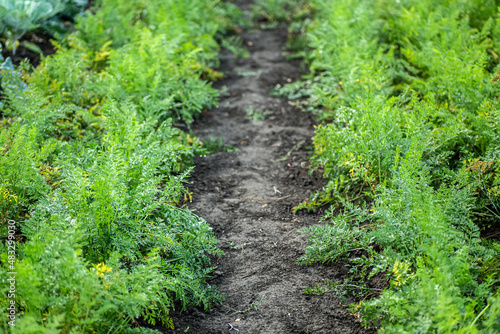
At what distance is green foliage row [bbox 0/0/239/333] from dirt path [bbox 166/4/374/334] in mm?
185

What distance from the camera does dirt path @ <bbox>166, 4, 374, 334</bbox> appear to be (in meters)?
2.75

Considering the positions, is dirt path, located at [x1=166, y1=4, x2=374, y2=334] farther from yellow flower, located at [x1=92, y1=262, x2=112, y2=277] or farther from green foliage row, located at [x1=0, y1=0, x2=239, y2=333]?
yellow flower, located at [x1=92, y1=262, x2=112, y2=277]

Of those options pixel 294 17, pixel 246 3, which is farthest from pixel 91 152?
pixel 246 3

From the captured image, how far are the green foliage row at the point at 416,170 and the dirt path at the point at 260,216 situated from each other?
201 millimetres

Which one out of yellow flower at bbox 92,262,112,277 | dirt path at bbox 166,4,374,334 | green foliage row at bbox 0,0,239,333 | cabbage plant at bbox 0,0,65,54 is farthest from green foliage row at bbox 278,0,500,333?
cabbage plant at bbox 0,0,65,54

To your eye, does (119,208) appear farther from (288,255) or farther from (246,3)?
(246,3)

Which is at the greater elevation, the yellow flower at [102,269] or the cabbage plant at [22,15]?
the cabbage plant at [22,15]

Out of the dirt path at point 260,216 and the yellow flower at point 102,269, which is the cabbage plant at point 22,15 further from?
the yellow flower at point 102,269

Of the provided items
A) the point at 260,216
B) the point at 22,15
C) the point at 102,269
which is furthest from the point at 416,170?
the point at 22,15

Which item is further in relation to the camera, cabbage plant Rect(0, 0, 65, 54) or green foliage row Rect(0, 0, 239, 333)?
cabbage plant Rect(0, 0, 65, 54)

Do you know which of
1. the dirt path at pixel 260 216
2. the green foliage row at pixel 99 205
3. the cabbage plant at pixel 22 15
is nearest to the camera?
the green foliage row at pixel 99 205

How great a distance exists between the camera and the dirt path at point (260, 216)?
9.03ft

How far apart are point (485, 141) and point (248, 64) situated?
13.3 ft

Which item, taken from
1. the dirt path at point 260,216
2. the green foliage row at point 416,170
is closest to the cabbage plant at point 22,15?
the dirt path at point 260,216
